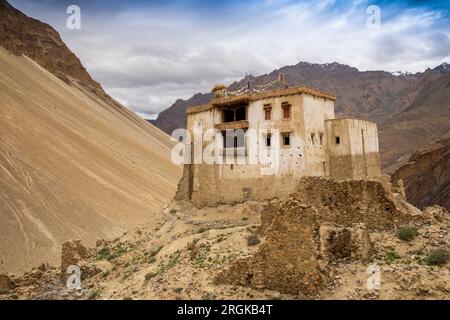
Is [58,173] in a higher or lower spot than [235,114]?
higher

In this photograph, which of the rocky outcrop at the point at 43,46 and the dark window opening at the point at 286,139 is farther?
the rocky outcrop at the point at 43,46

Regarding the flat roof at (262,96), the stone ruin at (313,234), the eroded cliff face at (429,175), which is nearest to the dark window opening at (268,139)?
the flat roof at (262,96)

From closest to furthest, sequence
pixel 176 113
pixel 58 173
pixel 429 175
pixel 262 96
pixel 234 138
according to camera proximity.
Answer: pixel 262 96 → pixel 234 138 → pixel 429 175 → pixel 58 173 → pixel 176 113

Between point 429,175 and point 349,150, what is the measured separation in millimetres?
24616

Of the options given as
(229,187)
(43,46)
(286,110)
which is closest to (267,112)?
(286,110)

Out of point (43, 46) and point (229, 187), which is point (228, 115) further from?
point (43, 46)

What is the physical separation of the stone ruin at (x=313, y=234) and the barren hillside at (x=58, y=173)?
1153 cm

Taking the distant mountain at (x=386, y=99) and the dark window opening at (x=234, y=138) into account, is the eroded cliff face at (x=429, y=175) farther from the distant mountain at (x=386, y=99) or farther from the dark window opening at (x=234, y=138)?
the dark window opening at (x=234, y=138)

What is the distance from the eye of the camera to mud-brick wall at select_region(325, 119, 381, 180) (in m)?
23.1

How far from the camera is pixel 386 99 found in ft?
473

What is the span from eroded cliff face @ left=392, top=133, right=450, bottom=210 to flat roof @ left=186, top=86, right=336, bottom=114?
20591mm

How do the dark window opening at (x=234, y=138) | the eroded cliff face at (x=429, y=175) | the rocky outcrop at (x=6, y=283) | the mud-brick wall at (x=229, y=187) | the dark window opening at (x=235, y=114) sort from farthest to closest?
1. the eroded cliff face at (x=429, y=175)
2. the dark window opening at (x=235, y=114)
3. the dark window opening at (x=234, y=138)
4. the mud-brick wall at (x=229, y=187)
5. the rocky outcrop at (x=6, y=283)

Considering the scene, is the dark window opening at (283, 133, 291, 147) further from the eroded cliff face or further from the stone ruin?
the eroded cliff face

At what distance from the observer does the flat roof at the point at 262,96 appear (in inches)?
928
